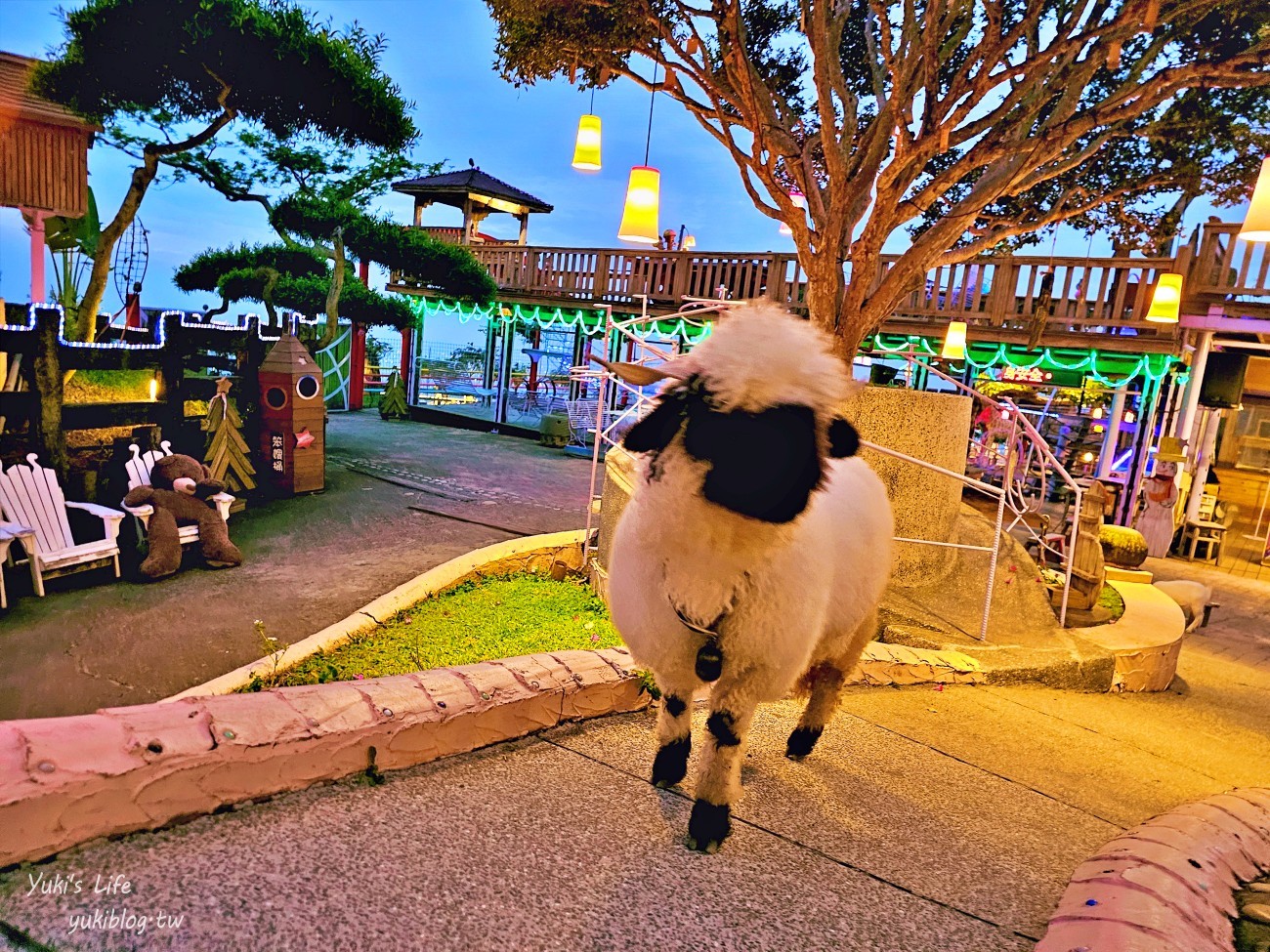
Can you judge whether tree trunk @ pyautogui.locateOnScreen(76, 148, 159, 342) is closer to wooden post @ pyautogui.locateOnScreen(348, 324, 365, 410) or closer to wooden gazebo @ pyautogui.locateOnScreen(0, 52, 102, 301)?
wooden gazebo @ pyautogui.locateOnScreen(0, 52, 102, 301)

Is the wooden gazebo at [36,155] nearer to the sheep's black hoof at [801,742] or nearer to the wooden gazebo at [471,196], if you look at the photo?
the sheep's black hoof at [801,742]

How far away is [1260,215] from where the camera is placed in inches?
159

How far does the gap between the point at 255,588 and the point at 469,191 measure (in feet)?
50.6

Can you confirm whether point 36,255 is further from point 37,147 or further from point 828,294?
point 828,294

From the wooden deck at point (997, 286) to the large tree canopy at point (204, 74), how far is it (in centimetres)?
580

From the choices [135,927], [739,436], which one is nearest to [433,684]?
[135,927]

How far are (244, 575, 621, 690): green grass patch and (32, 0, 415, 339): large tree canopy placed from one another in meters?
4.70

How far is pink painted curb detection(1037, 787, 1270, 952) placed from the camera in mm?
1807

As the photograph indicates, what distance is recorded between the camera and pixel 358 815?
7.28 ft

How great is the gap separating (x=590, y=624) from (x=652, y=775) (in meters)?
2.43

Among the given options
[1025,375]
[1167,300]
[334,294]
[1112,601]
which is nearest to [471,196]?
[334,294]

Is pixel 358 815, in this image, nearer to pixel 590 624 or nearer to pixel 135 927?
pixel 135 927

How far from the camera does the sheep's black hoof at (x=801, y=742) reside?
308 centimetres

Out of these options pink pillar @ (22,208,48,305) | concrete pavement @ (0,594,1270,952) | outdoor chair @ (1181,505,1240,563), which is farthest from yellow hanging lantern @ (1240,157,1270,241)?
pink pillar @ (22,208,48,305)
